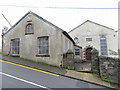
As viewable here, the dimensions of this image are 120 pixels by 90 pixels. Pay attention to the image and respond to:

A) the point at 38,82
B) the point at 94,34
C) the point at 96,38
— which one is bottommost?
the point at 38,82

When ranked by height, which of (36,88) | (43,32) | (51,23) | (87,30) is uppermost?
(87,30)

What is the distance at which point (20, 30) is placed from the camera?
1056 centimetres

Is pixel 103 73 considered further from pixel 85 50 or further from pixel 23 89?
pixel 85 50

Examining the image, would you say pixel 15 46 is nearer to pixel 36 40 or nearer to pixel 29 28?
pixel 29 28

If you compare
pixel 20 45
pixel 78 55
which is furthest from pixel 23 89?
pixel 78 55

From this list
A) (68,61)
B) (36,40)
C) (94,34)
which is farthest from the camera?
(94,34)

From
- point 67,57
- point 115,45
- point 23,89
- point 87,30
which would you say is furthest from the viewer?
point 87,30

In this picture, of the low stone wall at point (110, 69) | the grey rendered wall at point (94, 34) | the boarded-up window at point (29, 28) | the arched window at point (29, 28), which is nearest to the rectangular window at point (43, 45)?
the arched window at point (29, 28)

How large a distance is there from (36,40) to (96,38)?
13.6 m

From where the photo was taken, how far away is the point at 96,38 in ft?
57.2

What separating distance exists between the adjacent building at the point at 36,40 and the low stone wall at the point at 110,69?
386cm

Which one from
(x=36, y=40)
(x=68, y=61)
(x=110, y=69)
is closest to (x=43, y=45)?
(x=36, y=40)

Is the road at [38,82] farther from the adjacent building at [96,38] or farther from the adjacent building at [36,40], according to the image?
the adjacent building at [96,38]

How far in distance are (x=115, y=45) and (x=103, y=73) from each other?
46.2ft
